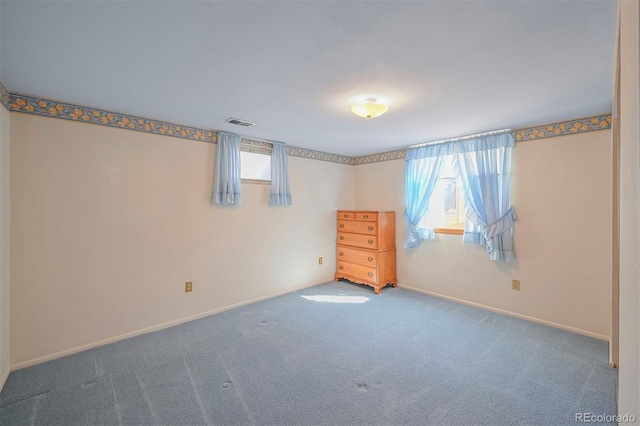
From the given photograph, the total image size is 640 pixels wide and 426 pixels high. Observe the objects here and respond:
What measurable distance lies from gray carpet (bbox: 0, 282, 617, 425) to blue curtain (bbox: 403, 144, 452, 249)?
1.29m

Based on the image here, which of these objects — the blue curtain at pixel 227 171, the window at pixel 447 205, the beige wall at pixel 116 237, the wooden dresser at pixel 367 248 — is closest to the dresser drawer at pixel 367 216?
the wooden dresser at pixel 367 248

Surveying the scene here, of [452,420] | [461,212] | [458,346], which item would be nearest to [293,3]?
[452,420]

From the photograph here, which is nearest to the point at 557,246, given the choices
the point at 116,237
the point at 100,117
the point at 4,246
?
the point at 116,237

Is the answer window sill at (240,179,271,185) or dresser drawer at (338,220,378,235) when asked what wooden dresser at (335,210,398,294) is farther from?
window sill at (240,179,271,185)

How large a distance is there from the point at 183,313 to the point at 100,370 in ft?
3.10

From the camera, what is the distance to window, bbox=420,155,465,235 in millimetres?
3768

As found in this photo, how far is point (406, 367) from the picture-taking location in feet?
7.24

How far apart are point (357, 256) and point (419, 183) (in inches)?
57.1

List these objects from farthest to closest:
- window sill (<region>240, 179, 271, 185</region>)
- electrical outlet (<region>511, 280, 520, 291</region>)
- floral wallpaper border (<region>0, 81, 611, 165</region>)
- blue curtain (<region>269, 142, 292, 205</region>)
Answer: blue curtain (<region>269, 142, 292, 205</region>)
window sill (<region>240, 179, 271, 185</region>)
electrical outlet (<region>511, 280, 520, 291</region>)
floral wallpaper border (<region>0, 81, 611, 165</region>)

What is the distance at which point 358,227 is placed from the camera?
4352 millimetres

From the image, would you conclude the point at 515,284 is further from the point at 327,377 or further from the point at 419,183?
the point at 327,377

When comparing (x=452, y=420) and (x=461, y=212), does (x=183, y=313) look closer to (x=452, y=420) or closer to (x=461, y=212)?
(x=452, y=420)

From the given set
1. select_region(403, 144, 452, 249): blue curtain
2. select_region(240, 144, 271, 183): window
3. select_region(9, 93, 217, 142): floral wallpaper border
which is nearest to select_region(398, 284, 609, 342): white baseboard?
select_region(403, 144, 452, 249): blue curtain

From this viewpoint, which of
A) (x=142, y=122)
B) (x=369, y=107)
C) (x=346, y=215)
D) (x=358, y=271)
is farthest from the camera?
(x=346, y=215)
